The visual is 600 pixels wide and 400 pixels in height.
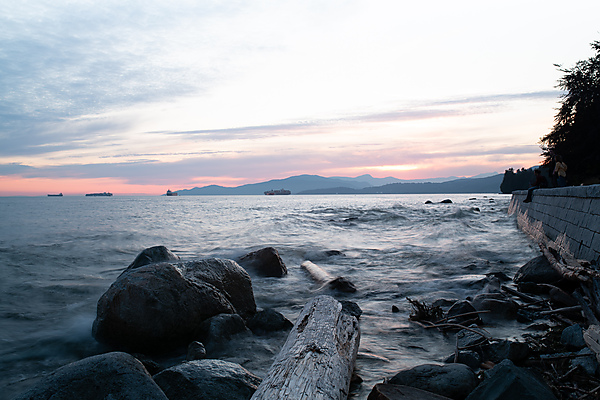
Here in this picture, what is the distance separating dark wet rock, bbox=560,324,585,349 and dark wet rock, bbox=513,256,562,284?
2.54 metres

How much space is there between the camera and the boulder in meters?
7.53

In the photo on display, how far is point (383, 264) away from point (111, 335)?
7.00 m

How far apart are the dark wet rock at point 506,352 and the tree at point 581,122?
26.5m

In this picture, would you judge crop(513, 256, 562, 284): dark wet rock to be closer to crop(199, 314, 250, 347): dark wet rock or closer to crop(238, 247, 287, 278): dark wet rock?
crop(238, 247, 287, 278): dark wet rock

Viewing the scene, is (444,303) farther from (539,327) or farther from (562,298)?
(562,298)

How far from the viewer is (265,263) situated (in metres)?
8.54

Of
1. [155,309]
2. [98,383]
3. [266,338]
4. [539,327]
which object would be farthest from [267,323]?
[539,327]

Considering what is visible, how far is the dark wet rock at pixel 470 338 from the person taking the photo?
3613mm

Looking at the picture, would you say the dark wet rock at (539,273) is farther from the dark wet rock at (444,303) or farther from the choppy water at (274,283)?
the dark wet rock at (444,303)

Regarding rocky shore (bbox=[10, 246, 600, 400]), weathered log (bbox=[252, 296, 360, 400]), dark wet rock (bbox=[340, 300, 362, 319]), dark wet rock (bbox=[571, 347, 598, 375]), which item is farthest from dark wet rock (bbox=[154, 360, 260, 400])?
dark wet rock (bbox=[571, 347, 598, 375])

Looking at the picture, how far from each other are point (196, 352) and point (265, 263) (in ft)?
15.5

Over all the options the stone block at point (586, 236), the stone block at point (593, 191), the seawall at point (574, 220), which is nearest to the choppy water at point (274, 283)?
the seawall at point (574, 220)

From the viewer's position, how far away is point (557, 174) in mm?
14719

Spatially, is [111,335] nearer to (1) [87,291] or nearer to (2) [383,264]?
(1) [87,291]
